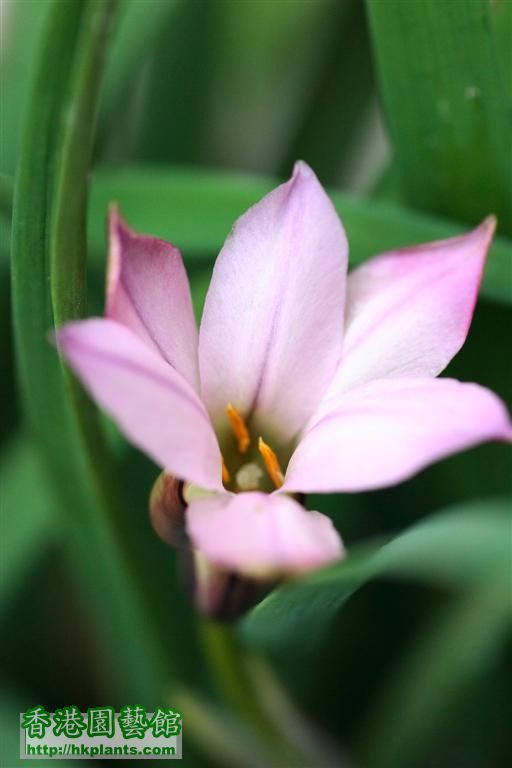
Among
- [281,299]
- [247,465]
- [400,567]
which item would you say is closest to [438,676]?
[400,567]

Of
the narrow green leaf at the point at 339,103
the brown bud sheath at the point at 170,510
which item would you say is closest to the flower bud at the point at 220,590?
the brown bud sheath at the point at 170,510

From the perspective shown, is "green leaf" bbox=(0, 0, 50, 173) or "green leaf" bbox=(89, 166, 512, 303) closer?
"green leaf" bbox=(89, 166, 512, 303)

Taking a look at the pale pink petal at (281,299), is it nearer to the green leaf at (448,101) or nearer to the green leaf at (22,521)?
the green leaf at (448,101)

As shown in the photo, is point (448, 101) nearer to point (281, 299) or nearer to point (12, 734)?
point (281, 299)

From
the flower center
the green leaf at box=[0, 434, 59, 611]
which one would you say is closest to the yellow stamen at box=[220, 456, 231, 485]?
the flower center

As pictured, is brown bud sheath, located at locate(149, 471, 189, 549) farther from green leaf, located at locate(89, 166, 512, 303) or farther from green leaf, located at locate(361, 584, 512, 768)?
green leaf, located at locate(361, 584, 512, 768)

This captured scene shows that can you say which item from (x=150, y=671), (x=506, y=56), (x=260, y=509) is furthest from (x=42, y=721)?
(x=506, y=56)

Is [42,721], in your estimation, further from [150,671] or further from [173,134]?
[173,134]
